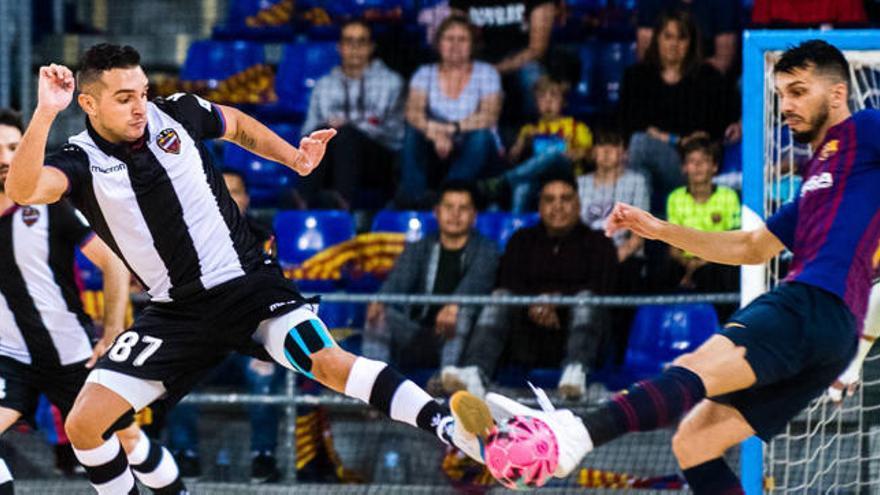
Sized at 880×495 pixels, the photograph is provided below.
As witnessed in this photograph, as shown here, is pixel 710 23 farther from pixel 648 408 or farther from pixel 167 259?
pixel 648 408

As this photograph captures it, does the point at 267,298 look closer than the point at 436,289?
Yes

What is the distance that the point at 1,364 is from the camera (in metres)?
5.92

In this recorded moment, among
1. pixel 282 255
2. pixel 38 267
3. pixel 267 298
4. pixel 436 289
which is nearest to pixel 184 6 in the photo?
pixel 282 255

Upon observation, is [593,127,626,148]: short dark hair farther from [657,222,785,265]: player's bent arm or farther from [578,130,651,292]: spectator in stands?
[657,222,785,265]: player's bent arm

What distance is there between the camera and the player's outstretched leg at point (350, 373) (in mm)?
4844

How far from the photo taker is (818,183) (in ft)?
15.4

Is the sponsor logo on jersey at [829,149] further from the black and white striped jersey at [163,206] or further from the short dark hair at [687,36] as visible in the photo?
the short dark hair at [687,36]

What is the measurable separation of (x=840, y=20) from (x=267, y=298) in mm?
4830

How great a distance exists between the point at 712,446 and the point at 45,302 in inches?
110

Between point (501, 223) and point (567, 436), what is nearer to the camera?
point (567, 436)

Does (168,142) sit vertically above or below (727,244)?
above

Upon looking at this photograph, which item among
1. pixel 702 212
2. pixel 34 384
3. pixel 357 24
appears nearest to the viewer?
pixel 34 384

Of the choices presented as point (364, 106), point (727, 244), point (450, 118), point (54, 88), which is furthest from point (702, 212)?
point (54, 88)

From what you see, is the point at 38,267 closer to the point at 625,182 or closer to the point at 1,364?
the point at 1,364
